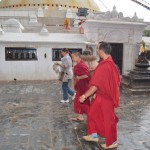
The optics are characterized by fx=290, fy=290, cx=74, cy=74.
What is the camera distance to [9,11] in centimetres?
2733

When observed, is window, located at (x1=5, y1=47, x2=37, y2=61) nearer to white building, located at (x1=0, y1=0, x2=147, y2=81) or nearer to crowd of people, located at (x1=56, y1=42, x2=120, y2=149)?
white building, located at (x1=0, y1=0, x2=147, y2=81)

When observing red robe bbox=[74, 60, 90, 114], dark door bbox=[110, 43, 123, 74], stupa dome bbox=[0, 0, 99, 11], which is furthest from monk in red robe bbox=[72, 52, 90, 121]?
stupa dome bbox=[0, 0, 99, 11]

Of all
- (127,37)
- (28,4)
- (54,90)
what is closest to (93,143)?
(54,90)

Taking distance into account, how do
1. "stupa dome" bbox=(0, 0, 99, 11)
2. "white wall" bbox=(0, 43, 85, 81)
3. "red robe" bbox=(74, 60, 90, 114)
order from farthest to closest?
"stupa dome" bbox=(0, 0, 99, 11), "white wall" bbox=(0, 43, 85, 81), "red robe" bbox=(74, 60, 90, 114)

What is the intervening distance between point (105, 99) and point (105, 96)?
6cm

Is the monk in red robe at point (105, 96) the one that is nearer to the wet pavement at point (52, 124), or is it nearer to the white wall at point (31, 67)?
the wet pavement at point (52, 124)

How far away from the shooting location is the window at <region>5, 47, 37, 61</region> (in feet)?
49.6

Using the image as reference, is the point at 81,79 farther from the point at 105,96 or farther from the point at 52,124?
the point at 105,96

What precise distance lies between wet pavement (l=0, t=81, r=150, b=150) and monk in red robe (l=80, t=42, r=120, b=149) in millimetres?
420

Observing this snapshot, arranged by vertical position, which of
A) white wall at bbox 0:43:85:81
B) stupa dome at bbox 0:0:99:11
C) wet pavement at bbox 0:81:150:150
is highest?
stupa dome at bbox 0:0:99:11

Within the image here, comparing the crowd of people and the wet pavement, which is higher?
the crowd of people

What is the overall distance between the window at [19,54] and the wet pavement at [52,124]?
13.4 ft

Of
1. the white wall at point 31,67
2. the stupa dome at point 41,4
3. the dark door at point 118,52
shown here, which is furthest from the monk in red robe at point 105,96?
the stupa dome at point 41,4

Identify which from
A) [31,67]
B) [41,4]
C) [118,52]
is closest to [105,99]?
[31,67]
